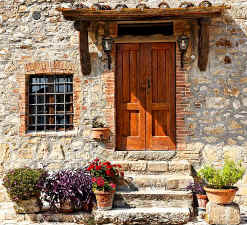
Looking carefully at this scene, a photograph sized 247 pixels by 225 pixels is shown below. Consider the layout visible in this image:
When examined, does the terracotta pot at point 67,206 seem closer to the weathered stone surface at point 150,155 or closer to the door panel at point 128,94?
the weathered stone surface at point 150,155

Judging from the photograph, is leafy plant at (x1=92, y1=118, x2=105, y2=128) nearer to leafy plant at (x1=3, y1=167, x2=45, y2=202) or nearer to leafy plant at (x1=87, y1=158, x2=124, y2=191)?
leafy plant at (x1=87, y1=158, x2=124, y2=191)

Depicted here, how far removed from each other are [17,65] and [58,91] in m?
0.95

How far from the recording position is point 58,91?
7.16m

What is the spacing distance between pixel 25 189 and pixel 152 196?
2047 mm

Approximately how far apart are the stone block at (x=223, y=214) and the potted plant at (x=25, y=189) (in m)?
2.76

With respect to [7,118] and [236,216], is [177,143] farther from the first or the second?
[7,118]

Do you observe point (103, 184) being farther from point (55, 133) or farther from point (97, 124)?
point (55, 133)

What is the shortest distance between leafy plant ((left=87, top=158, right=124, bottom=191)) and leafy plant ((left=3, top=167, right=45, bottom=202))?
89cm

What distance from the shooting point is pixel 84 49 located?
680 cm

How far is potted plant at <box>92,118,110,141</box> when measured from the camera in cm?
677

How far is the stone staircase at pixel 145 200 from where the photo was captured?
5.66 m

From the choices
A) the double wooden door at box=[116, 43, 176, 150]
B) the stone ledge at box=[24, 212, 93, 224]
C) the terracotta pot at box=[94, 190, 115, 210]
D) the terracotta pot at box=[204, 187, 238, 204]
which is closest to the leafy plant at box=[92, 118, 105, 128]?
the double wooden door at box=[116, 43, 176, 150]

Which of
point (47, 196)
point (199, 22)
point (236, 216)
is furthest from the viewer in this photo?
point (199, 22)

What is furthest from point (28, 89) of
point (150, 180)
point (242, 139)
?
point (242, 139)
